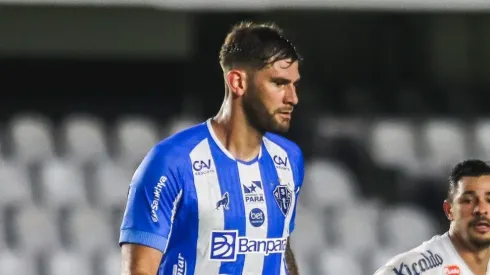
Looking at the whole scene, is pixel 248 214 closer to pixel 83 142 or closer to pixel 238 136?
pixel 238 136

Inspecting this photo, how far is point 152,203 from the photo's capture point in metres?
3.20

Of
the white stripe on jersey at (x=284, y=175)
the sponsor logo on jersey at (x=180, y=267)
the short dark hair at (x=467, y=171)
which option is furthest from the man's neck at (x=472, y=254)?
the sponsor logo on jersey at (x=180, y=267)

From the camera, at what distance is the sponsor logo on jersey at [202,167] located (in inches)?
130

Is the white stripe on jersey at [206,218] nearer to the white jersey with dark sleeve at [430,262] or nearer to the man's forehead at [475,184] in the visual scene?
the white jersey with dark sleeve at [430,262]

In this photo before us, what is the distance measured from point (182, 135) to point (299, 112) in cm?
596

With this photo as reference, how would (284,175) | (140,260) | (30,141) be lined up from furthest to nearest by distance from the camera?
(30,141), (284,175), (140,260)

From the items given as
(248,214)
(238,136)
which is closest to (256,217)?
(248,214)

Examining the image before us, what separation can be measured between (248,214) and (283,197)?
0.53 feet

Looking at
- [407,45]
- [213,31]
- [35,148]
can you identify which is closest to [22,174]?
[35,148]

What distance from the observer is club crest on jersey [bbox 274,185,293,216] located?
135 inches

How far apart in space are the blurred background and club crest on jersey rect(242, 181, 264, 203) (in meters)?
4.69

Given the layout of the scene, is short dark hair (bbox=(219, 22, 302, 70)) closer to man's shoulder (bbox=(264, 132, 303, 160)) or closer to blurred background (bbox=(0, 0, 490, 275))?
man's shoulder (bbox=(264, 132, 303, 160))

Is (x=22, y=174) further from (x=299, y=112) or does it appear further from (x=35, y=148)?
(x=299, y=112)

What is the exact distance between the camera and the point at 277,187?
3.45m
